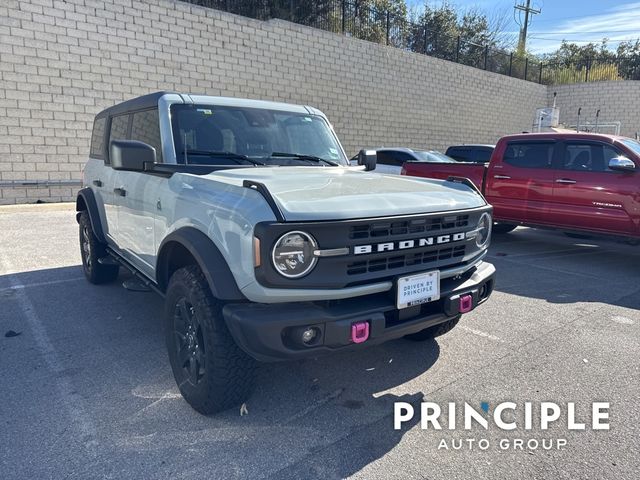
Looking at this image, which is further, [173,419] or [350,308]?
[173,419]

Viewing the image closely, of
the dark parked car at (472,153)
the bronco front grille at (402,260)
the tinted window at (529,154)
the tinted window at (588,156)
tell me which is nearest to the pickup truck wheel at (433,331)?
the bronco front grille at (402,260)

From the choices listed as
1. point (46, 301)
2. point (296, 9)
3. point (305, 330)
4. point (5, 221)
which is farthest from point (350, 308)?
point (296, 9)

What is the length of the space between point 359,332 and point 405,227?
0.67m

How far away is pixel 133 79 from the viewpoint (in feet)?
39.0

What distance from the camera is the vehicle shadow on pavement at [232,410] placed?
7.99ft

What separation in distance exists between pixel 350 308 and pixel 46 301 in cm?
385

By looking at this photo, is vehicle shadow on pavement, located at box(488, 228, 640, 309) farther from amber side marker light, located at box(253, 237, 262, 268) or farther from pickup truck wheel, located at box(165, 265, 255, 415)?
amber side marker light, located at box(253, 237, 262, 268)

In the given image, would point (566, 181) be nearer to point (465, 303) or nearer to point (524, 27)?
point (465, 303)

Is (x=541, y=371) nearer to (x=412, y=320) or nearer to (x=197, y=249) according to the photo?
(x=412, y=320)

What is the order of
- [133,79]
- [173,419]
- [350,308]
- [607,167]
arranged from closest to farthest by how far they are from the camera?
[350,308], [173,419], [607,167], [133,79]

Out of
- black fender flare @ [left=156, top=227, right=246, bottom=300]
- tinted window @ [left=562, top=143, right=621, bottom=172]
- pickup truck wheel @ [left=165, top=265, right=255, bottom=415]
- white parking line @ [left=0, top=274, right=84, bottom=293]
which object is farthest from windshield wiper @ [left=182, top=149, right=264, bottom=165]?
tinted window @ [left=562, top=143, right=621, bottom=172]

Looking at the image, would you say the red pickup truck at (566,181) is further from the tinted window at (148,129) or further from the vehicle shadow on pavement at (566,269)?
the tinted window at (148,129)

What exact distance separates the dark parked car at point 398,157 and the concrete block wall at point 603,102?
16986 millimetres

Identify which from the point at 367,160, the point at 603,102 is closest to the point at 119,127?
the point at 367,160
